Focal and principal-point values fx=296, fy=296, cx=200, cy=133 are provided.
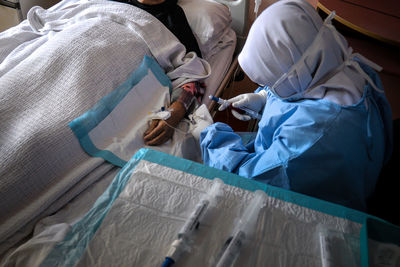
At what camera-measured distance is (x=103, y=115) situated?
1271 mm

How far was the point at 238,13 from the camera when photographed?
2068 millimetres

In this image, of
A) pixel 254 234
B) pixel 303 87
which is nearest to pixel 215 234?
pixel 254 234

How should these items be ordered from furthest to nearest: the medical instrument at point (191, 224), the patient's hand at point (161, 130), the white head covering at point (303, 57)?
1. the patient's hand at point (161, 130)
2. the white head covering at point (303, 57)
3. the medical instrument at point (191, 224)

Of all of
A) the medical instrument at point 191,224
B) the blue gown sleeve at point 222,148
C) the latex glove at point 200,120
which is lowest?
the latex glove at point 200,120

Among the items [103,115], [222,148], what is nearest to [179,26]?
[103,115]

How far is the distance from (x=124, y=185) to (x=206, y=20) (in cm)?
137

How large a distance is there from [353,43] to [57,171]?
2.23 meters

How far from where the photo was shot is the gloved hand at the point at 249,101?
1397 millimetres

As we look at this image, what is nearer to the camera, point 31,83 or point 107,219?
point 107,219

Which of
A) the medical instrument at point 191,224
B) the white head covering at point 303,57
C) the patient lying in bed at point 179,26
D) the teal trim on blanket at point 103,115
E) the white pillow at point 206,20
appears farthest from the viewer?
the white pillow at point 206,20

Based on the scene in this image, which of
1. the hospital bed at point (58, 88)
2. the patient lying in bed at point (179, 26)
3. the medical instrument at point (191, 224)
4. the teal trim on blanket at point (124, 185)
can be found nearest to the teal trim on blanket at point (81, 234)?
the teal trim on blanket at point (124, 185)

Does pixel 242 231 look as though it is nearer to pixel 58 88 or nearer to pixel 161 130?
pixel 161 130

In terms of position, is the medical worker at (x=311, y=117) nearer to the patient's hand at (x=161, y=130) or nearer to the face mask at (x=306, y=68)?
the face mask at (x=306, y=68)

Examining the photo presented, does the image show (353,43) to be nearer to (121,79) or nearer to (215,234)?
(121,79)
